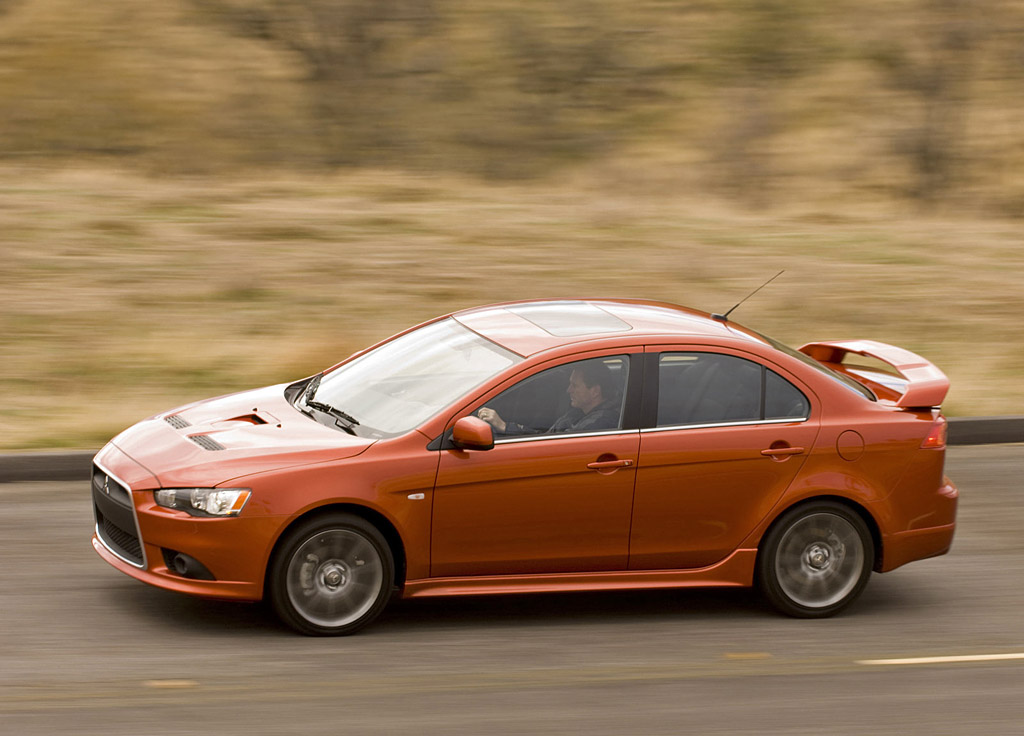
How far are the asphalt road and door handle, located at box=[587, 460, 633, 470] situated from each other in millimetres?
830

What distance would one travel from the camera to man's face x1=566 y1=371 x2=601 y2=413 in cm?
690

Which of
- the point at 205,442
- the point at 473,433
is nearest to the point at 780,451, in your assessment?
the point at 473,433

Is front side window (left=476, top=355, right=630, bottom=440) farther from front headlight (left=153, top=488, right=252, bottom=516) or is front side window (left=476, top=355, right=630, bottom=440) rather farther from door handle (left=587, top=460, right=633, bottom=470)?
front headlight (left=153, top=488, right=252, bottom=516)

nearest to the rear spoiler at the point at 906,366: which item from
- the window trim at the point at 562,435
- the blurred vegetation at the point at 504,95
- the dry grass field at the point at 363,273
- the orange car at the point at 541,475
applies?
the orange car at the point at 541,475

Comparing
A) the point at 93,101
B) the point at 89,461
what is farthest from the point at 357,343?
the point at 93,101

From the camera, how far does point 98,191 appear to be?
1834cm

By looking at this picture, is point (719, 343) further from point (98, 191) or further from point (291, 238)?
point (98, 191)

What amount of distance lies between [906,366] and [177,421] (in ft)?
12.8

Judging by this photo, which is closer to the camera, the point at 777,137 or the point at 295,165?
the point at 295,165

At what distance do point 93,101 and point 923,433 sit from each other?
20451 millimetres

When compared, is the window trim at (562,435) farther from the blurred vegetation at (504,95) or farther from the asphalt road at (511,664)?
the blurred vegetation at (504,95)

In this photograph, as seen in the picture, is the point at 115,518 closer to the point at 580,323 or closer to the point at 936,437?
the point at 580,323

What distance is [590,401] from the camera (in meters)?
6.91

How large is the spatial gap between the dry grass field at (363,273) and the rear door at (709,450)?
16.6ft
